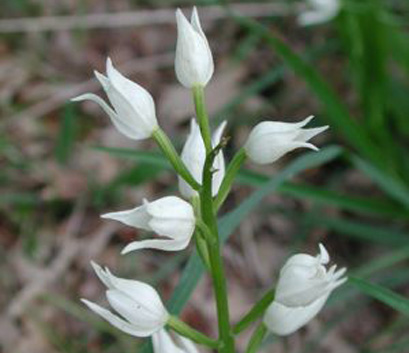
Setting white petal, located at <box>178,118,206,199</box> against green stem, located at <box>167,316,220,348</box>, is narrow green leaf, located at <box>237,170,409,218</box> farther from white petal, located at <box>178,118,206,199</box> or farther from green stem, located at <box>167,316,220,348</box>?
green stem, located at <box>167,316,220,348</box>

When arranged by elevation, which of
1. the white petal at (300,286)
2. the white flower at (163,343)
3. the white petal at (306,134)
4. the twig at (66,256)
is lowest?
the twig at (66,256)

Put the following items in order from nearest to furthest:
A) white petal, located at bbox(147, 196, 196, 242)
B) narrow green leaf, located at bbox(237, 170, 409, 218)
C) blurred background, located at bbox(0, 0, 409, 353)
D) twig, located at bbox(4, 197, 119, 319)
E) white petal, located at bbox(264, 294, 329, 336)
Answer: white petal, located at bbox(147, 196, 196, 242) < white petal, located at bbox(264, 294, 329, 336) < narrow green leaf, located at bbox(237, 170, 409, 218) < blurred background, located at bbox(0, 0, 409, 353) < twig, located at bbox(4, 197, 119, 319)

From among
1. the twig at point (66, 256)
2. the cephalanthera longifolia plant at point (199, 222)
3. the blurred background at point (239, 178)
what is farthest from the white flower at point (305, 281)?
the twig at point (66, 256)

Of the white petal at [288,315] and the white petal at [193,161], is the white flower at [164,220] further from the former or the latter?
the white petal at [288,315]

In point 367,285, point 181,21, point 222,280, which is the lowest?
point 367,285

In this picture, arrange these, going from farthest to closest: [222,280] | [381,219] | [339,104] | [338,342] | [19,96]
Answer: [19,96]
[381,219]
[338,342]
[339,104]
[222,280]

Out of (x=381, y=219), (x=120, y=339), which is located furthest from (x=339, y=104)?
(x=120, y=339)

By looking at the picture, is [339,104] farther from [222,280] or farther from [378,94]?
[222,280]

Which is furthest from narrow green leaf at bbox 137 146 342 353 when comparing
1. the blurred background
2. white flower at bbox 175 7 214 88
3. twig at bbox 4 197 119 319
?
twig at bbox 4 197 119 319
